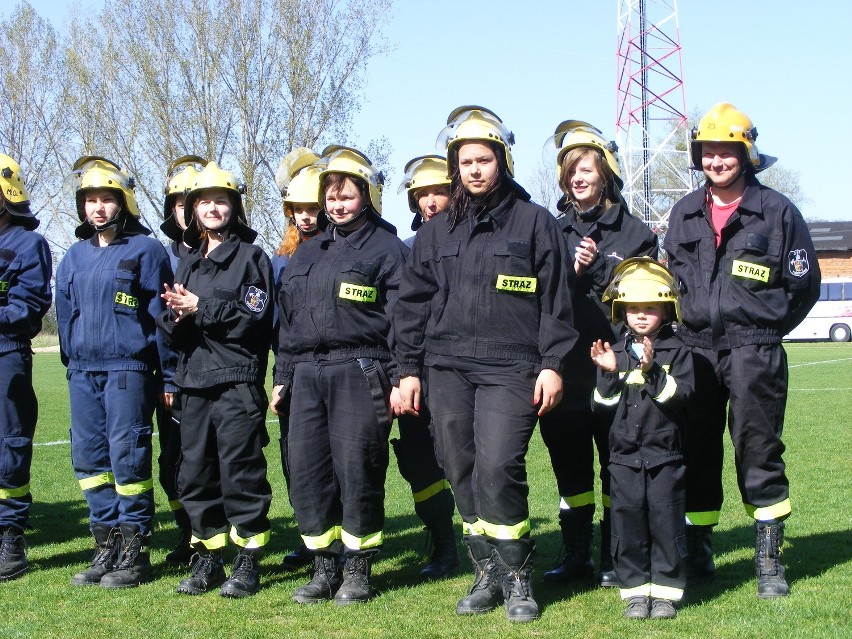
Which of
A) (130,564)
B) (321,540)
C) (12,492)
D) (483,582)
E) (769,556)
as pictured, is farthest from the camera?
(12,492)

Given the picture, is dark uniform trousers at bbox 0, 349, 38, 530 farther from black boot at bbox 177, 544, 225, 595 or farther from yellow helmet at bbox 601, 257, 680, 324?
yellow helmet at bbox 601, 257, 680, 324

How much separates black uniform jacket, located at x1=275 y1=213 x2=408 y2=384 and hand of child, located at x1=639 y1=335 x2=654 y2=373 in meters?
1.37

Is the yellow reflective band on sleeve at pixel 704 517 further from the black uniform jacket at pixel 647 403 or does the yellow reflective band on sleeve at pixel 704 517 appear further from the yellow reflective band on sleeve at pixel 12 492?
the yellow reflective band on sleeve at pixel 12 492

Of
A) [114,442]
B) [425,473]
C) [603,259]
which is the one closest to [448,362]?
[603,259]

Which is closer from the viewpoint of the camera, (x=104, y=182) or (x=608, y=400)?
(x=608, y=400)

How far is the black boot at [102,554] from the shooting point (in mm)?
5945

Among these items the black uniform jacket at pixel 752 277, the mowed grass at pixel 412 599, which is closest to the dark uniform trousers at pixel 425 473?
the mowed grass at pixel 412 599

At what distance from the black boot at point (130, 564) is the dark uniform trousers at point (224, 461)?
0.38 meters

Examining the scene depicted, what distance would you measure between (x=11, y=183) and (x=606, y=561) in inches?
174

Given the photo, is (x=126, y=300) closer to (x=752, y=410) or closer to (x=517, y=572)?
(x=517, y=572)

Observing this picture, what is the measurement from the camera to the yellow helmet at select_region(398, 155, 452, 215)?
6.87m

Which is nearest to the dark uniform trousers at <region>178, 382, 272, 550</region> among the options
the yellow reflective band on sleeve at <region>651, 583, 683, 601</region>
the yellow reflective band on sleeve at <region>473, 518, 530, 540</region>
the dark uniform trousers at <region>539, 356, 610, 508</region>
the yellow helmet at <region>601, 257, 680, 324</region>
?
the yellow reflective band on sleeve at <region>473, 518, 530, 540</region>

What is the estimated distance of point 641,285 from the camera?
508cm

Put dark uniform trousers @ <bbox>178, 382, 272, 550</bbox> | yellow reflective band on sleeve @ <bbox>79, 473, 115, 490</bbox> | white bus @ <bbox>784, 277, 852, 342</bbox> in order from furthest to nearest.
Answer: white bus @ <bbox>784, 277, 852, 342</bbox> → yellow reflective band on sleeve @ <bbox>79, 473, 115, 490</bbox> → dark uniform trousers @ <bbox>178, 382, 272, 550</bbox>
